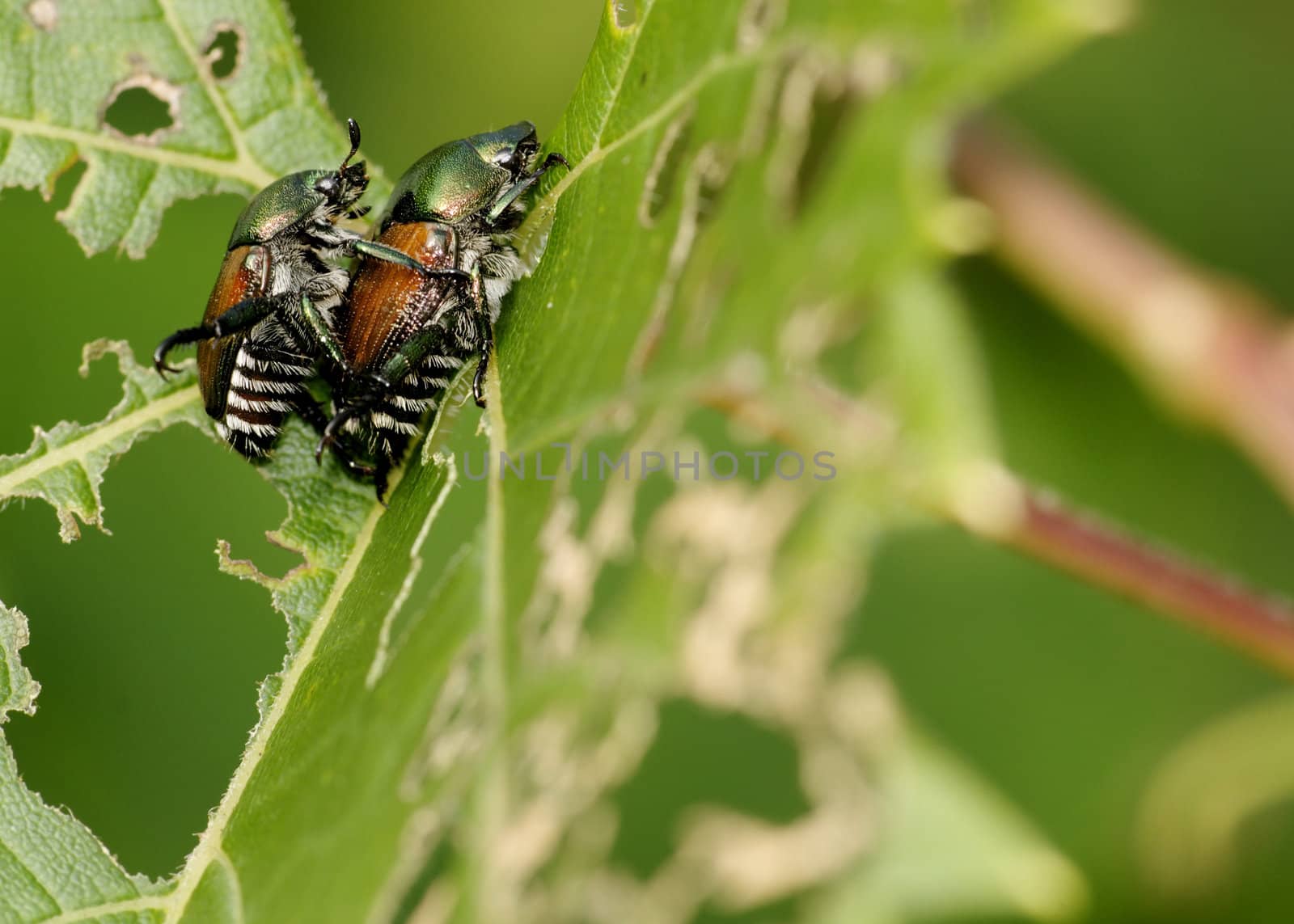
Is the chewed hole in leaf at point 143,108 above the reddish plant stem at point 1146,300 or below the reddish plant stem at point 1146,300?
below

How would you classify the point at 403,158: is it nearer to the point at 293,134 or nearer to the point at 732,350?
the point at 293,134

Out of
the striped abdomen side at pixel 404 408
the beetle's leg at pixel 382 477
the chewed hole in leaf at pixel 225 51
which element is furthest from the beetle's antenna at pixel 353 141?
the beetle's leg at pixel 382 477

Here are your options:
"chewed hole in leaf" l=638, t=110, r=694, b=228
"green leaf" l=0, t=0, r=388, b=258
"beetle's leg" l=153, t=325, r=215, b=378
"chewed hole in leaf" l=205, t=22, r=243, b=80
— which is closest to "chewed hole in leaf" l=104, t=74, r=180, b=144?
"green leaf" l=0, t=0, r=388, b=258

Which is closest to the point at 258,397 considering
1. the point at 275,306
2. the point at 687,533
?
the point at 275,306

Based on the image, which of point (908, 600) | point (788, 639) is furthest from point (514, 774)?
point (908, 600)

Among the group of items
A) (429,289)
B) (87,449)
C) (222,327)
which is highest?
(429,289)

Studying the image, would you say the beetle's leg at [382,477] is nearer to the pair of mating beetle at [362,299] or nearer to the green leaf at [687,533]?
the pair of mating beetle at [362,299]

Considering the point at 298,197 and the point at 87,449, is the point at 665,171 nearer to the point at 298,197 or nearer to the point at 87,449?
the point at 298,197
